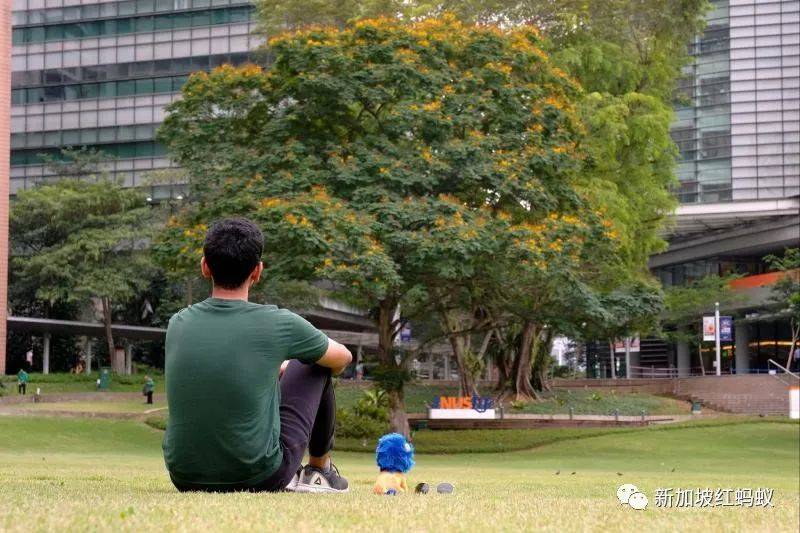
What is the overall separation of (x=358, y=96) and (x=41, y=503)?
22281mm

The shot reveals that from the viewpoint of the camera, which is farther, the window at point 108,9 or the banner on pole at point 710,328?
the window at point 108,9

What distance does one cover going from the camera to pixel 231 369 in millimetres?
5746

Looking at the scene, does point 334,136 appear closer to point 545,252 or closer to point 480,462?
point 545,252

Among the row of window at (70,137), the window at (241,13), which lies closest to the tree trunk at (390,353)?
the window at (241,13)

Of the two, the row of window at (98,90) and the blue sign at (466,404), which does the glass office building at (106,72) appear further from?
the blue sign at (466,404)

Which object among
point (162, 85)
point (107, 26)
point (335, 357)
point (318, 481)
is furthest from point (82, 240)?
point (335, 357)

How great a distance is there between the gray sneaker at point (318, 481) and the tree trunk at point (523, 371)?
35477mm

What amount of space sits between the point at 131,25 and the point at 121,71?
2826 millimetres

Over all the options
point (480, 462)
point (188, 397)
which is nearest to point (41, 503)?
point (188, 397)

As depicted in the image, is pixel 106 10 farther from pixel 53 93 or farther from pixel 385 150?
pixel 385 150

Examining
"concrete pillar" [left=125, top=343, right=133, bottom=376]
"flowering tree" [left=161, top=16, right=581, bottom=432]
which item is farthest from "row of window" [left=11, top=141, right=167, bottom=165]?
"flowering tree" [left=161, top=16, right=581, bottom=432]

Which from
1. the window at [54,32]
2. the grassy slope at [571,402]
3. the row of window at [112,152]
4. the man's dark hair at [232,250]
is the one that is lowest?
the grassy slope at [571,402]

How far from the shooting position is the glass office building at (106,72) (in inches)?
2790

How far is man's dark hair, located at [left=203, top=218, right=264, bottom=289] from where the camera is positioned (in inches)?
229
